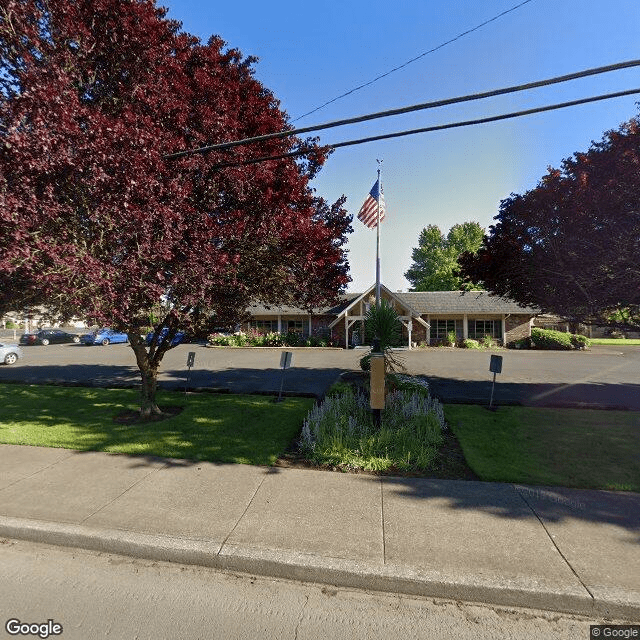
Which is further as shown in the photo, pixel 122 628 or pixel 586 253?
pixel 586 253

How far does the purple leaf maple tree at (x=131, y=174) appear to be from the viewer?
470 centimetres

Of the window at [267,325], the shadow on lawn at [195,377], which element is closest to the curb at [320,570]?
the shadow on lawn at [195,377]

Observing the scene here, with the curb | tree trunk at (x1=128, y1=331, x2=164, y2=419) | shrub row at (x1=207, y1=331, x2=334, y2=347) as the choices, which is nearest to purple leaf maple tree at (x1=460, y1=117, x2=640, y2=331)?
the curb

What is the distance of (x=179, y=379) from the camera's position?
42.5 feet

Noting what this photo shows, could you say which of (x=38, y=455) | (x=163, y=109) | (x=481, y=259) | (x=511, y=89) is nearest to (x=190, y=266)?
(x=163, y=109)

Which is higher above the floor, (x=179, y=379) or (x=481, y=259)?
(x=481, y=259)

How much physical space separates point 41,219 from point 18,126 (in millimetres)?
1100

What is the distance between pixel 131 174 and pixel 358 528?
16.2 feet

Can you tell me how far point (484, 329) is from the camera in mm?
27891

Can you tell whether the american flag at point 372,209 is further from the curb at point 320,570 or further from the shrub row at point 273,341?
the shrub row at point 273,341

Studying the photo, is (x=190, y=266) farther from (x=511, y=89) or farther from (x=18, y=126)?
(x=511, y=89)

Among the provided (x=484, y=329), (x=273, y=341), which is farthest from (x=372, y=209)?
(x=484, y=329)

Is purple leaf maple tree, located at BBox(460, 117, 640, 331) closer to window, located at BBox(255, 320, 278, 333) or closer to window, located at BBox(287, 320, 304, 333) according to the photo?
window, located at BBox(287, 320, 304, 333)

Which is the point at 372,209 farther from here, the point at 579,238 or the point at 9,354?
the point at 9,354
